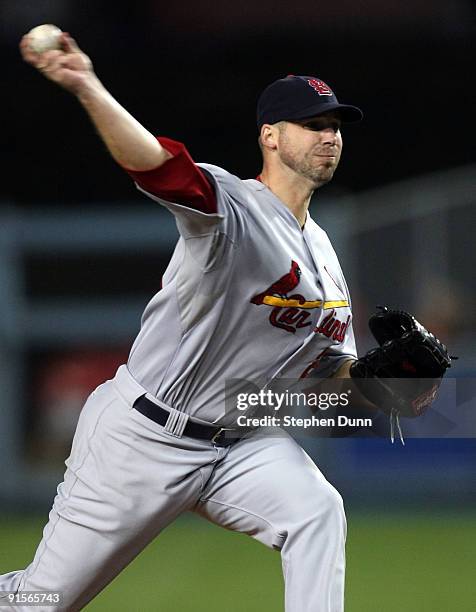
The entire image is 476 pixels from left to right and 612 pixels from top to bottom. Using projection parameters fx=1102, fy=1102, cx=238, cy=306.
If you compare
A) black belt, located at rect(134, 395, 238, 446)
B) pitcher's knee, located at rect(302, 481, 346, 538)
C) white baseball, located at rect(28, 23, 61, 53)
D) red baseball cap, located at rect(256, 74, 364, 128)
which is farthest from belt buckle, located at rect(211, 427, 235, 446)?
white baseball, located at rect(28, 23, 61, 53)

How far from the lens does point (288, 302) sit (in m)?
3.00

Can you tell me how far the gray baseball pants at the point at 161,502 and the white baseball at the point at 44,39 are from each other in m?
1.05

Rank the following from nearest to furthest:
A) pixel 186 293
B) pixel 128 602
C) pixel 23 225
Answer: pixel 186 293 < pixel 128 602 < pixel 23 225

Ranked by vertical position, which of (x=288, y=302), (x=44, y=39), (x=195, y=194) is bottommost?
(x=288, y=302)

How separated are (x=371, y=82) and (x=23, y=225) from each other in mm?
5017

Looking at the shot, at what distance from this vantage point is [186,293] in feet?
9.47

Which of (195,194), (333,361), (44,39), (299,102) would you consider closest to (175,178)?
(195,194)

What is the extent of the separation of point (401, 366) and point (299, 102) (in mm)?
807

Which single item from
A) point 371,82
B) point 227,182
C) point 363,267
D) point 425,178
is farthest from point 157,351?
point 371,82

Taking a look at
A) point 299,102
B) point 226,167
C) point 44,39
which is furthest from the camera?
point 226,167

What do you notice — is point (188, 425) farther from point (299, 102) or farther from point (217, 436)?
point (299, 102)

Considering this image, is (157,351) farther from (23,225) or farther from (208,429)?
(23,225)

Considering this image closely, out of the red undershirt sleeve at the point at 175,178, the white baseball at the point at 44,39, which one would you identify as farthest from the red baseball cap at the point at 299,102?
the white baseball at the point at 44,39

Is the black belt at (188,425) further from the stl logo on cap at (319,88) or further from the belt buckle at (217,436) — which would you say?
the stl logo on cap at (319,88)
